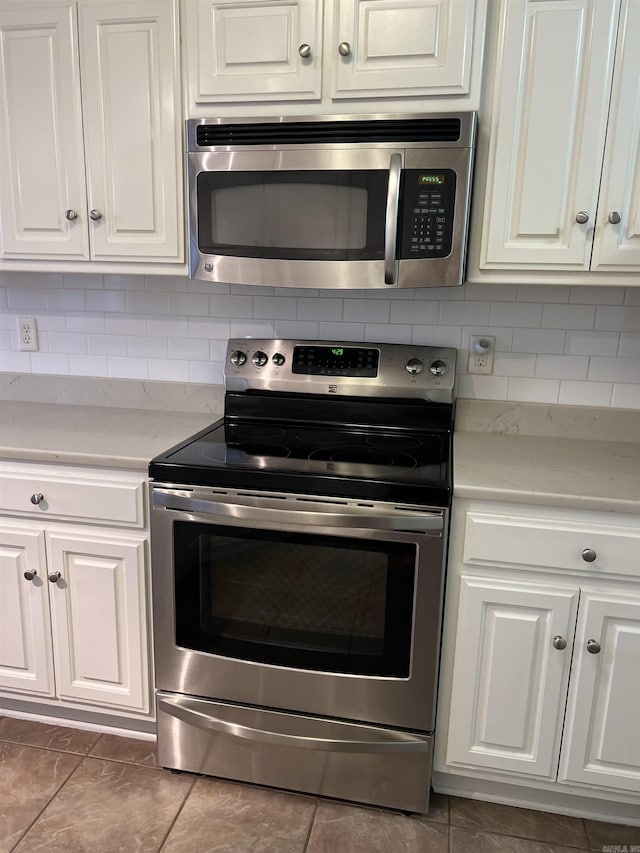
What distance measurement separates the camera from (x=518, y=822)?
173cm

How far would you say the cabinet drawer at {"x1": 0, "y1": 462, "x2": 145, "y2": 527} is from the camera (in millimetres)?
1751

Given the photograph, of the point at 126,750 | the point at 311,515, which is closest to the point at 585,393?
the point at 311,515

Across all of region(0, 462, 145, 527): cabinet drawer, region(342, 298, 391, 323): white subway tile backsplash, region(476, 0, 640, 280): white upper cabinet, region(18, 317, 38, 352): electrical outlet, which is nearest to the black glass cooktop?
region(0, 462, 145, 527): cabinet drawer

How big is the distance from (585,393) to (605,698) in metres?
0.87

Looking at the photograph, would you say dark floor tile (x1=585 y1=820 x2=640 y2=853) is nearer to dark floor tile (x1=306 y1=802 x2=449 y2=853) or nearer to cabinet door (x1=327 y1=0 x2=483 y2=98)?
dark floor tile (x1=306 y1=802 x2=449 y2=853)

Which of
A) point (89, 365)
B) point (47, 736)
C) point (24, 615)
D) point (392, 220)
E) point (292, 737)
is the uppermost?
point (392, 220)

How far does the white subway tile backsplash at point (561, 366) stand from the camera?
1.98 meters

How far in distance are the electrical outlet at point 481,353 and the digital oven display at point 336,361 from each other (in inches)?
11.6

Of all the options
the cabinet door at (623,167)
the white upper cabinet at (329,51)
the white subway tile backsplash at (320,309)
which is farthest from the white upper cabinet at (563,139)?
the white subway tile backsplash at (320,309)

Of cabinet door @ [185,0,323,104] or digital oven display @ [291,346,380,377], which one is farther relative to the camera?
digital oven display @ [291,346,380,377]

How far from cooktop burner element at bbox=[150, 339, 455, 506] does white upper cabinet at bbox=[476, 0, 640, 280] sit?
0.46 m

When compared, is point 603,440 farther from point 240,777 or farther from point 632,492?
point 240,777

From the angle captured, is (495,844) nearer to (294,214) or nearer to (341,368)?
(341,368)

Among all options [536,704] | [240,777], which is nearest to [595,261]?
[536,704]
